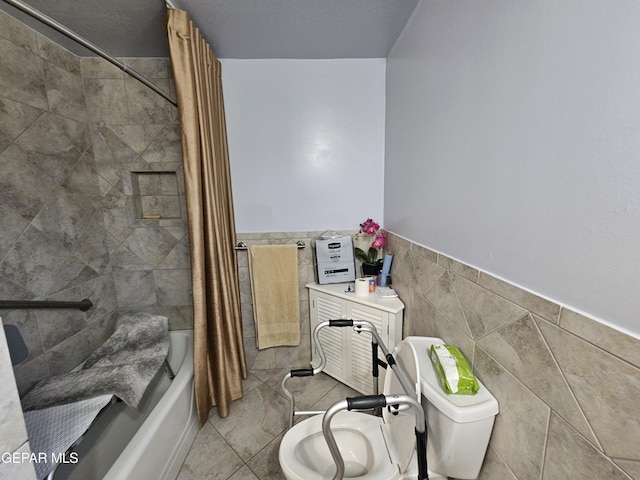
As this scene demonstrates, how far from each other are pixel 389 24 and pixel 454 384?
5.76ft

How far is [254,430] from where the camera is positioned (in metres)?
1.34

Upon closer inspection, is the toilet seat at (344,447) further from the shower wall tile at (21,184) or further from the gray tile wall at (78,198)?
the shower wall tile at (21,184)

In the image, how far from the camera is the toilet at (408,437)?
65 cm

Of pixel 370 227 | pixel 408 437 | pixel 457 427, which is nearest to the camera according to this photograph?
pixel 457 427

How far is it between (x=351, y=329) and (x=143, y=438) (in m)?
1.10

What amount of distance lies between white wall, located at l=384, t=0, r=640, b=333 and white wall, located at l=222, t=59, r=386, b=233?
25.2 inches

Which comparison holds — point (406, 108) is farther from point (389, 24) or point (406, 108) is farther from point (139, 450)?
point (139, 450)

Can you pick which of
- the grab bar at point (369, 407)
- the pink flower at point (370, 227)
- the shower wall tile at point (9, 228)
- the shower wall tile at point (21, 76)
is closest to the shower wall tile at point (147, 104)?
the shower wall tile at point (21, 76)

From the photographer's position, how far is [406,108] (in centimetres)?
130

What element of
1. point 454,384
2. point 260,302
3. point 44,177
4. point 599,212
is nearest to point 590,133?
point 599,212

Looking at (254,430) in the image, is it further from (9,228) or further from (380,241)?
(9,228)

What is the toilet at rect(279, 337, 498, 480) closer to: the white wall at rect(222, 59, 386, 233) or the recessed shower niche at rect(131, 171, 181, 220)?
the white wall at rect(222, 59, 386, 233)

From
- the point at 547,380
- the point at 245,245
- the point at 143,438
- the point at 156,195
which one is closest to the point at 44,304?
the point at 156,195

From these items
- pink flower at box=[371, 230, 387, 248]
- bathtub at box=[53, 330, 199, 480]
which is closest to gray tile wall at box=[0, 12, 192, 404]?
bathtub at box=[53, 330, 199, 480]
